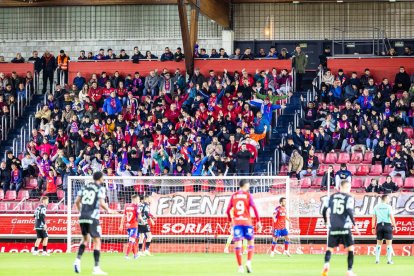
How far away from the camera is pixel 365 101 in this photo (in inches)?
1459

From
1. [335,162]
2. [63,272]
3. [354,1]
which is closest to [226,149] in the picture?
[335,162]

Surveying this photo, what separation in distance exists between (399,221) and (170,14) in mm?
17808

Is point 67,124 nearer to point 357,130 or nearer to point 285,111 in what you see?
point 285,111

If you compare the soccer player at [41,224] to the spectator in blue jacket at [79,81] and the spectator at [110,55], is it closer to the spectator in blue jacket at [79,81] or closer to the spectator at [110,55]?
the spectator in blue jacket at [79,81]

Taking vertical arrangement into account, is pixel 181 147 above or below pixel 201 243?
above

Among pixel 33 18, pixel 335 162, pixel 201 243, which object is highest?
pixel 33 18

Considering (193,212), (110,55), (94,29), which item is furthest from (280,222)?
(94,29)

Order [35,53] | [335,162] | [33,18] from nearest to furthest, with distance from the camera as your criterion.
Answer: [335,162]
[35,53]
[33,18]

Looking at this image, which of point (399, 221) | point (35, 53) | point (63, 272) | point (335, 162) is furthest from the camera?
point (35, 53)

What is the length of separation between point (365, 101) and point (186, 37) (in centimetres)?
735

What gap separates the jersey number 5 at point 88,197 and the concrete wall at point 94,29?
969 inches

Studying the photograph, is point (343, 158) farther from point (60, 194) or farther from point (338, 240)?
point (338, 240)

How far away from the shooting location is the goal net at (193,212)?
104 ft

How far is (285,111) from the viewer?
3916 cm
